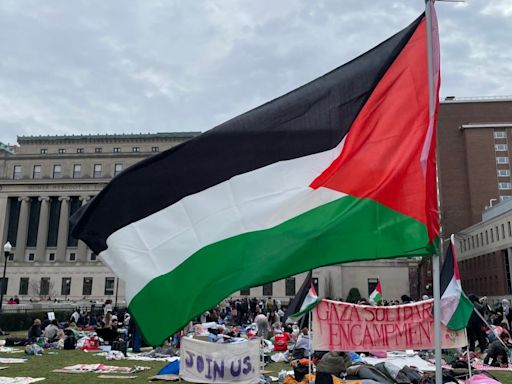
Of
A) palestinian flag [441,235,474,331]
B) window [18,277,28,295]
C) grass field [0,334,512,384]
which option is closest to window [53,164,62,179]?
window [18,277,28,295]

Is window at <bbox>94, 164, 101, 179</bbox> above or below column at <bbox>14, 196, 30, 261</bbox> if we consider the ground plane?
above

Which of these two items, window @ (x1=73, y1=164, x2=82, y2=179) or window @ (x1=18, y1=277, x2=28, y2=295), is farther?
window @ (x1=73, y1=164, x2=82, y2=179)

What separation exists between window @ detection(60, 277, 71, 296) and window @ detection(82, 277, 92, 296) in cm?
239

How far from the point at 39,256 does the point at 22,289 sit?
5.71 metres

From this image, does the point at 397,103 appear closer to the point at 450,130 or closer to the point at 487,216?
the point at 487,216

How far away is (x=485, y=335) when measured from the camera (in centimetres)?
2027

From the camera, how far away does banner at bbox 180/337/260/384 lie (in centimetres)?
1030

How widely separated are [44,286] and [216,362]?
85532 mm

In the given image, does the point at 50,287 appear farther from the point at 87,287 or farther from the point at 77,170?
the point at 77,170

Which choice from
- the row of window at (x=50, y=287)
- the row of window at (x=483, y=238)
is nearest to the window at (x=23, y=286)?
the row of window at (x=50, y=287)

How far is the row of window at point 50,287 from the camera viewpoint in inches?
3447

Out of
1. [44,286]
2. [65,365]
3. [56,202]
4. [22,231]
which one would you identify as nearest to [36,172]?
[56,202]

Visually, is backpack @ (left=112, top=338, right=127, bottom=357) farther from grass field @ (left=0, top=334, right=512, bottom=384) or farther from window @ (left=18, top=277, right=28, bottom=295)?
window @ (left=18, top=277, right=28, bottom=295)

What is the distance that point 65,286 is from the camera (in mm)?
88750
